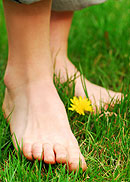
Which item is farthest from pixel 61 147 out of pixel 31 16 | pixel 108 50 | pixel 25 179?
pixel 108 50

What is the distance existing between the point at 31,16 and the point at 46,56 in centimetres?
20

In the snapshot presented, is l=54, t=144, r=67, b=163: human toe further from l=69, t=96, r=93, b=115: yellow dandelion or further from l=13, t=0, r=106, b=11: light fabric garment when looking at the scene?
l=13, t=0, r=106, b=11: light fabric garment

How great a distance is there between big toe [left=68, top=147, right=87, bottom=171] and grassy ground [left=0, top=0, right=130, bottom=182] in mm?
21

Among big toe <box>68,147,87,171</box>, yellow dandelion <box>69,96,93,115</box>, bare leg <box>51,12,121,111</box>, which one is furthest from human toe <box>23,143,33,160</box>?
bare leg <box>51,12,121,111</box>

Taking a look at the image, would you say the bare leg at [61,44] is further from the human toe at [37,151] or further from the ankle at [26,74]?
the human toe at [37,151]

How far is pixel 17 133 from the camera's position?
50.2 inches

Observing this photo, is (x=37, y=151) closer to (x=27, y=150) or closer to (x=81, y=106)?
(x=27, y=150)

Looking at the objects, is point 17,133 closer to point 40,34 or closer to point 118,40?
point 40,34

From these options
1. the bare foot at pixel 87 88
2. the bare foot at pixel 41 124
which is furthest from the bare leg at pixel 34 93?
the bare foot at pixel 87 88

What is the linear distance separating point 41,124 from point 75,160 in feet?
0.72

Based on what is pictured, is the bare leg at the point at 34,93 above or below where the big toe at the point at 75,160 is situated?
above

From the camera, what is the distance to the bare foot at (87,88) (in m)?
1.51

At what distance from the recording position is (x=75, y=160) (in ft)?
3.73

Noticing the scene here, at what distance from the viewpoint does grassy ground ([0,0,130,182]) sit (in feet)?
3.64
